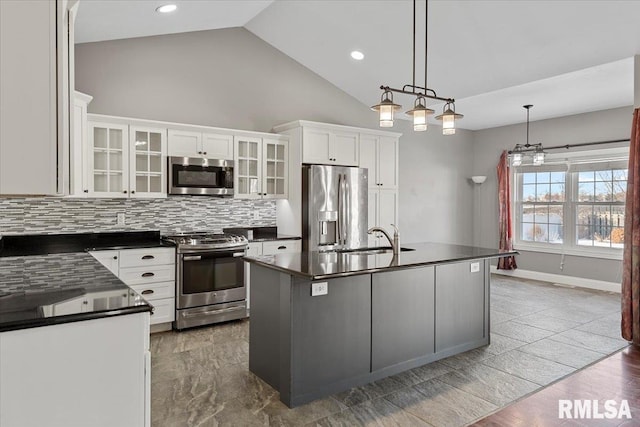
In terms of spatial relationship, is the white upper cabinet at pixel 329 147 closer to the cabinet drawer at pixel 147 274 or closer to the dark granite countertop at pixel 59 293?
the cabinet drawer at pixel 147 274

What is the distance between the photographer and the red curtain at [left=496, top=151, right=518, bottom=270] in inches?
302

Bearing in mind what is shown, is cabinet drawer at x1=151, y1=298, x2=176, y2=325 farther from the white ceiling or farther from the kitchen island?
the white ceiling

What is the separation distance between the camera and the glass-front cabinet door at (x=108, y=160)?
13.7 feet

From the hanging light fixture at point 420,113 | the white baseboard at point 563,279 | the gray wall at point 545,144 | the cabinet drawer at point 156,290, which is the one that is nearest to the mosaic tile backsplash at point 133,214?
the cabinet drawer at point 156,290

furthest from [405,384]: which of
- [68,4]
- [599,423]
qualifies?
[68,4]

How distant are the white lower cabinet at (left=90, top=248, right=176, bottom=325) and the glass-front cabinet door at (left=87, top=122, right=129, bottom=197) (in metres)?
0.66

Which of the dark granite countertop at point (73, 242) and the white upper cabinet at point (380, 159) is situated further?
the white upper cabinet at point (380, 159)

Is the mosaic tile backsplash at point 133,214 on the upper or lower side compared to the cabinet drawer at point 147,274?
upper

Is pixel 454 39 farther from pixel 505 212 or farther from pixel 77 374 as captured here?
pixel 77 374

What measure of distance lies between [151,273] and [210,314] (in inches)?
30.5

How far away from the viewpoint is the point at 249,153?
5238 mm

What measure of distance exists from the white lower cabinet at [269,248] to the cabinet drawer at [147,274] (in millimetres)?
848

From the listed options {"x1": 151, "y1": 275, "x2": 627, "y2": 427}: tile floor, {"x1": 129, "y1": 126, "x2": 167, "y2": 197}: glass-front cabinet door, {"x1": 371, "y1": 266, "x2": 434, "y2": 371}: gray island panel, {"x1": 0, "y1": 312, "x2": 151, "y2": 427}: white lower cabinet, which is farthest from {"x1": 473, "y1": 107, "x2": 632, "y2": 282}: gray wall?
{"x1": 0, "y1": 312, "x2": 151, "y2": 427}: white lower cabinet

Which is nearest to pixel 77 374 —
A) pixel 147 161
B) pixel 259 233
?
pixel 147 161
